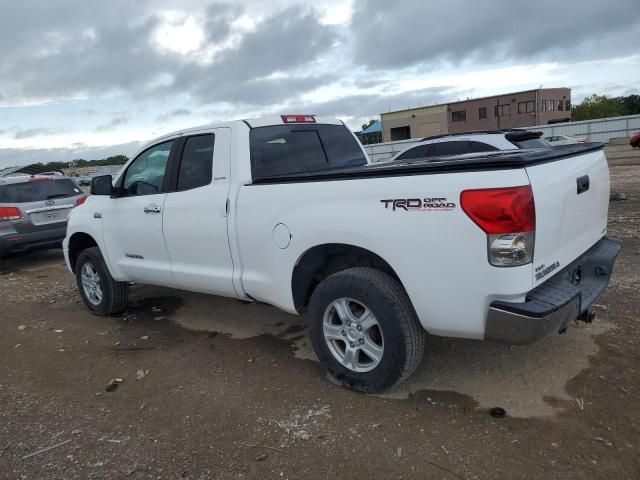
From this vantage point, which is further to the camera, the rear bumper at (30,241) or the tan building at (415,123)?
the tan building at (415,123)

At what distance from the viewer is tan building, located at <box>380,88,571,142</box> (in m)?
64.5

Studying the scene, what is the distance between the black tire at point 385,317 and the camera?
3180 mm

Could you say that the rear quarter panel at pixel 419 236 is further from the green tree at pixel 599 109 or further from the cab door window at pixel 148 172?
the green tree at pixel 599 109

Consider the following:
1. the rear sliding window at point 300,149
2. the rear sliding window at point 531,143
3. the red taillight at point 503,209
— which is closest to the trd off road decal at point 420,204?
the red taillight at point 503,209

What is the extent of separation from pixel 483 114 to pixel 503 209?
69.8m

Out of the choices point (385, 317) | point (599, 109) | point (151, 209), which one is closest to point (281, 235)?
point (385, 317)

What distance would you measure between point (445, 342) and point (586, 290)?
1.29 m

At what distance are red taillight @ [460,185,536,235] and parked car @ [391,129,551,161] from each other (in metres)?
5.44

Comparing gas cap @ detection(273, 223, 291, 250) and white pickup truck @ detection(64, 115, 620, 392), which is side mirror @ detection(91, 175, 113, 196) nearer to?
white pickup truck @ detection(64, 115, 620, 392)

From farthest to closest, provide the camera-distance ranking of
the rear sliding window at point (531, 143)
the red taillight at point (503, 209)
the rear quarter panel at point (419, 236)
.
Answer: the rear sliding window at point (531, 143) → the rear quarter panel at point (419, 236) → the red taillight at point (503, 209)

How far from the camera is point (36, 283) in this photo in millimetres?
8008

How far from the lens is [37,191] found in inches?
356

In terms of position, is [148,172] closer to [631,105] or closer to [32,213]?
[32,213]

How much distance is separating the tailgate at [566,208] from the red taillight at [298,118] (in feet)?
7.85
